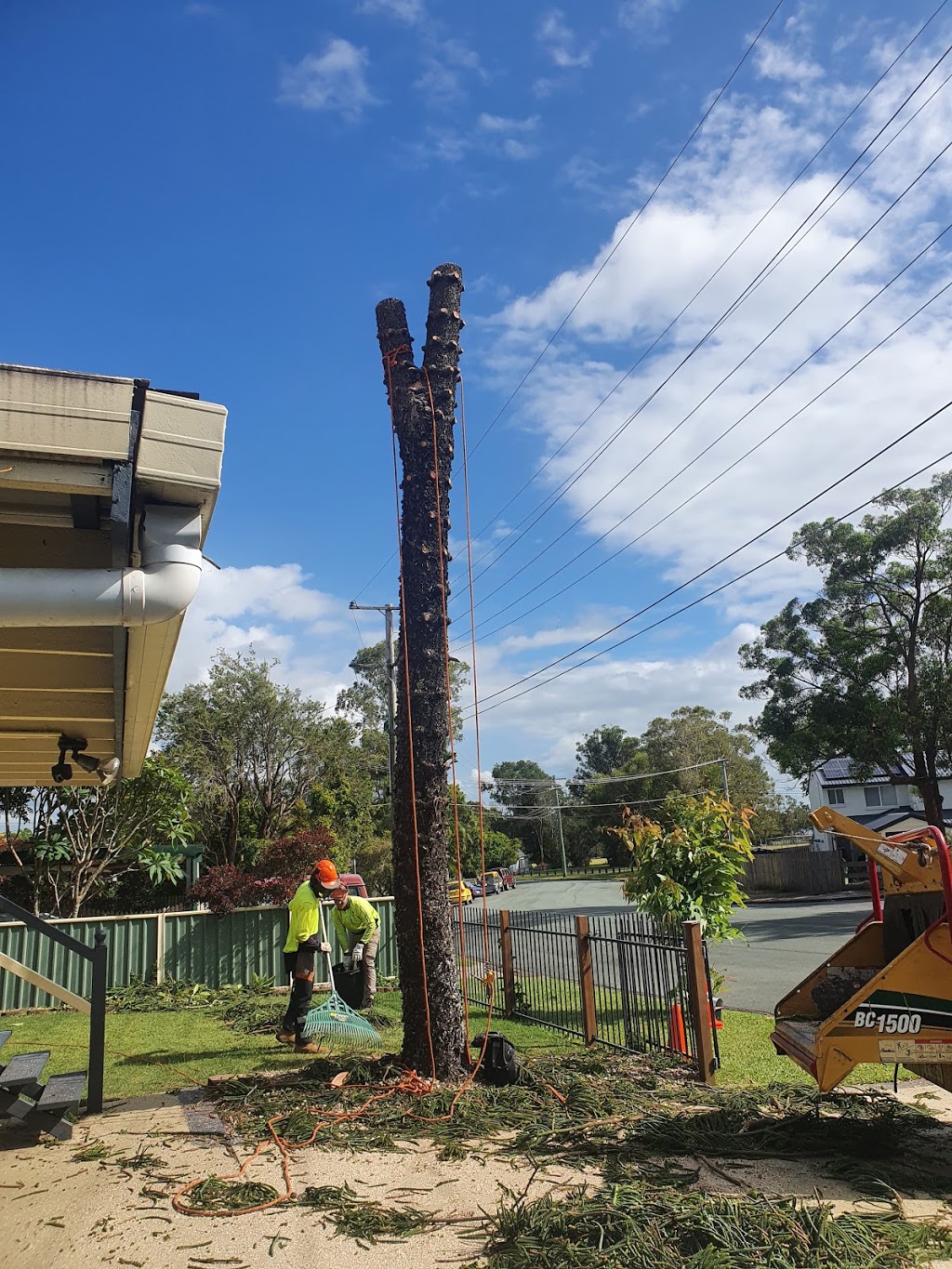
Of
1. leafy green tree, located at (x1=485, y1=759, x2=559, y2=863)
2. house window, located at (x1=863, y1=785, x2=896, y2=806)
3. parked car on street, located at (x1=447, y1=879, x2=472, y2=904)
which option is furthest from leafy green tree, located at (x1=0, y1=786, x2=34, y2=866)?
leafy green tree, located at (x1=485, y1=759, x2=559, y2=863)

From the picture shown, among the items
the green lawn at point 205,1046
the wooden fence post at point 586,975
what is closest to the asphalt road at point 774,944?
the green lawn at point 205,1046

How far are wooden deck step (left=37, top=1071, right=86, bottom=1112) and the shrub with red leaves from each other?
23.2ft

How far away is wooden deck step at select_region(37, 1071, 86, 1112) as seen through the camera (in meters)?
5.96

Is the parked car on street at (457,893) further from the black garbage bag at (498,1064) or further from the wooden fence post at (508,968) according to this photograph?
the black garbage bag at (498,1064)

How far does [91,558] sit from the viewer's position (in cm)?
429

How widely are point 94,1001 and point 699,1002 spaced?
5029mm

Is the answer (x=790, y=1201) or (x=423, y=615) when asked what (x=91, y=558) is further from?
(x=790, y=1201)

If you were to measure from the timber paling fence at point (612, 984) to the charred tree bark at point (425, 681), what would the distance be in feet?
1.62

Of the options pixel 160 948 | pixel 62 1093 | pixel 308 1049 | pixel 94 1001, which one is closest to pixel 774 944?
pixel 160 948

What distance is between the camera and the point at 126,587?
3254mm

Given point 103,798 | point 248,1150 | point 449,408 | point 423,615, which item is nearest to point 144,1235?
point 248,1150

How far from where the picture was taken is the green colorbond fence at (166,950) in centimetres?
1291

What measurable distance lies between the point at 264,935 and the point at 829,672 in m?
24.2

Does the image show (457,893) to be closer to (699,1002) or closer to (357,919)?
(357,919)
